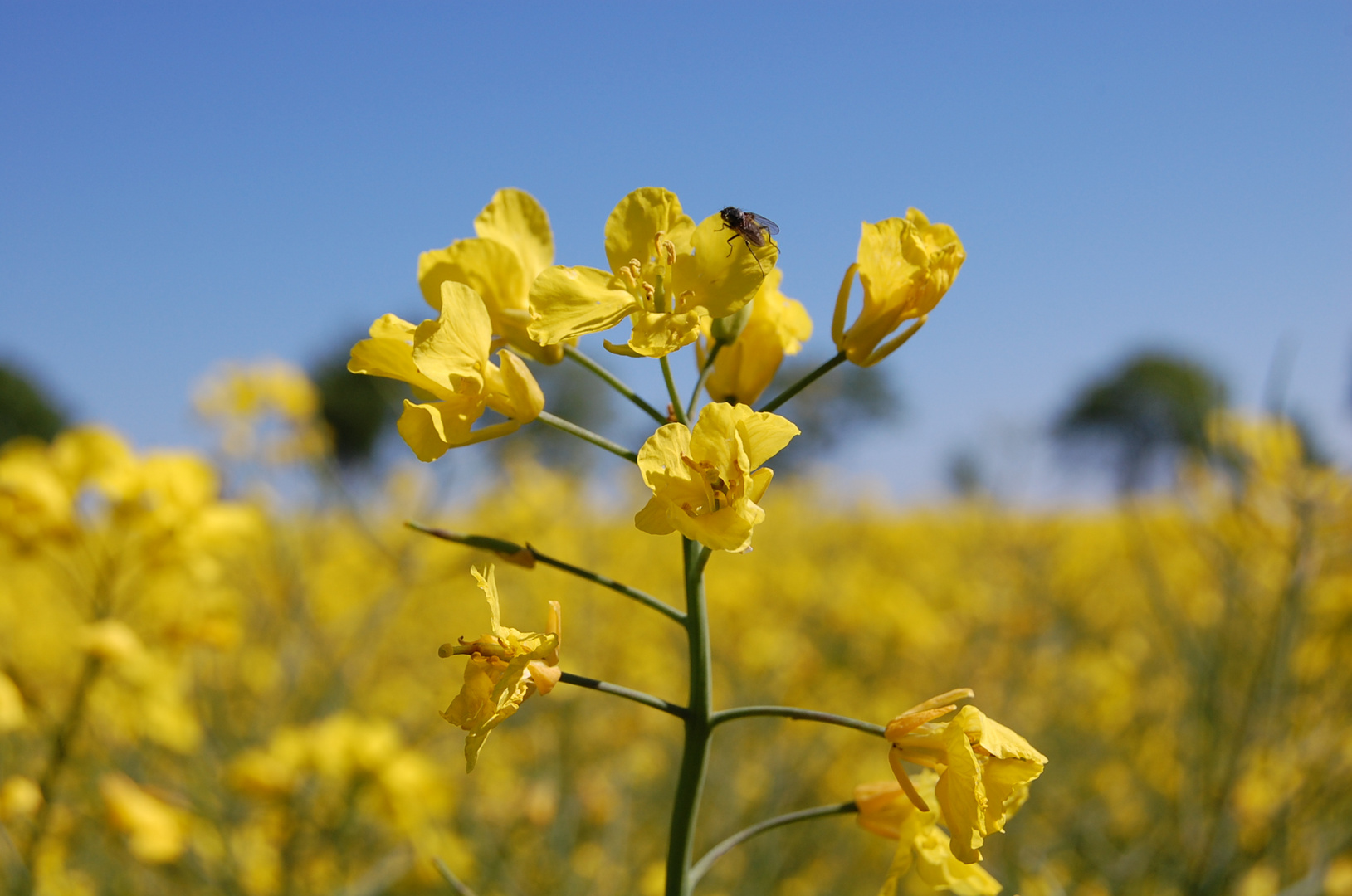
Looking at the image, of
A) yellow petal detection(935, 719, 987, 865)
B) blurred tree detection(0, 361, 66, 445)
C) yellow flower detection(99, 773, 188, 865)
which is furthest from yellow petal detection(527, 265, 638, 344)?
blurred tree detection(0, 361, 66, 445)

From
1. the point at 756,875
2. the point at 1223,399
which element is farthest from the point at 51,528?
the point at 1223,399

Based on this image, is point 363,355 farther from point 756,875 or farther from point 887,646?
point 887,646

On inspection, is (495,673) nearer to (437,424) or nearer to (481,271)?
(437,424)

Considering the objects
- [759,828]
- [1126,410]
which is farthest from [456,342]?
[1126,410]

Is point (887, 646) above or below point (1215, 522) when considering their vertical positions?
below

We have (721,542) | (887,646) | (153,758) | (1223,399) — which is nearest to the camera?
(721,542)

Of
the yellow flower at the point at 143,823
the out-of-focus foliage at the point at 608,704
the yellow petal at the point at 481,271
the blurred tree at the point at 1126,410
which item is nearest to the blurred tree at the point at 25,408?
the out-of-focus foliage at the point at 608,704

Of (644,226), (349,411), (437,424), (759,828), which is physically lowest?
(759,828)
